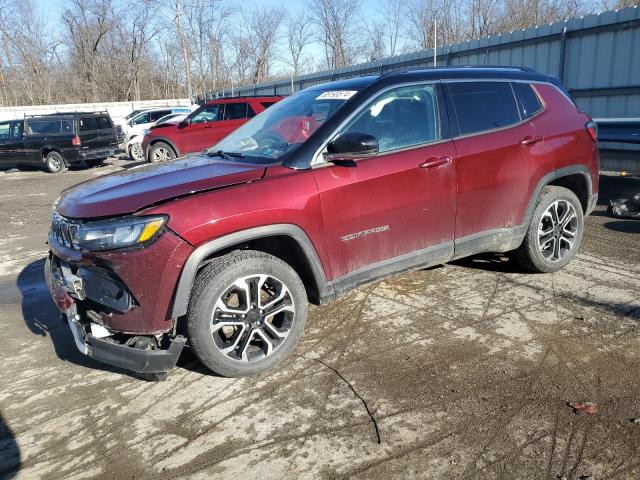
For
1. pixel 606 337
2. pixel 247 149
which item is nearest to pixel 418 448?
pixel 606 337

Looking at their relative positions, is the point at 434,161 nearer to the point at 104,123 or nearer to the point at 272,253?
the point at 272,253

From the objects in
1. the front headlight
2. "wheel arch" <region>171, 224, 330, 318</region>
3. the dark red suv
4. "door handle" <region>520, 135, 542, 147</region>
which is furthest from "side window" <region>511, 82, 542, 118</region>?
the front headlight

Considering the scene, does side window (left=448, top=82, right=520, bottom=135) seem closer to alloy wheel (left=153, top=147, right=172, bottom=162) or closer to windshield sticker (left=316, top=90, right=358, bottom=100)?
windshield sticker (left=316, top=90, right=358, bottom=100)

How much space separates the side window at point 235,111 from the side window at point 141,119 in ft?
31.2

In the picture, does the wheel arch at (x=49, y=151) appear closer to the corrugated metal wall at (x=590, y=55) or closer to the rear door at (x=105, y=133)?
the rear door at (x=105, y=133)

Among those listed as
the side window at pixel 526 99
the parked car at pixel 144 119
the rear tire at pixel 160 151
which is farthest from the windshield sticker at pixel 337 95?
the parked car at pixel 144 119

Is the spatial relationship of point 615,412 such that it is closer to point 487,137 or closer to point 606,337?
point 606,337

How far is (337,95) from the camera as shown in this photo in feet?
12.9

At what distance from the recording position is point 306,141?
354cm

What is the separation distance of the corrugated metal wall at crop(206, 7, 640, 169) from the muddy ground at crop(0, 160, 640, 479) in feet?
22.9

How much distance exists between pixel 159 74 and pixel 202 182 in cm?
5026

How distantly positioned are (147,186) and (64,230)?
595mm

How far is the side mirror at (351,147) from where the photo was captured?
3.35 metres

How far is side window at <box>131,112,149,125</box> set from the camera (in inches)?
838
